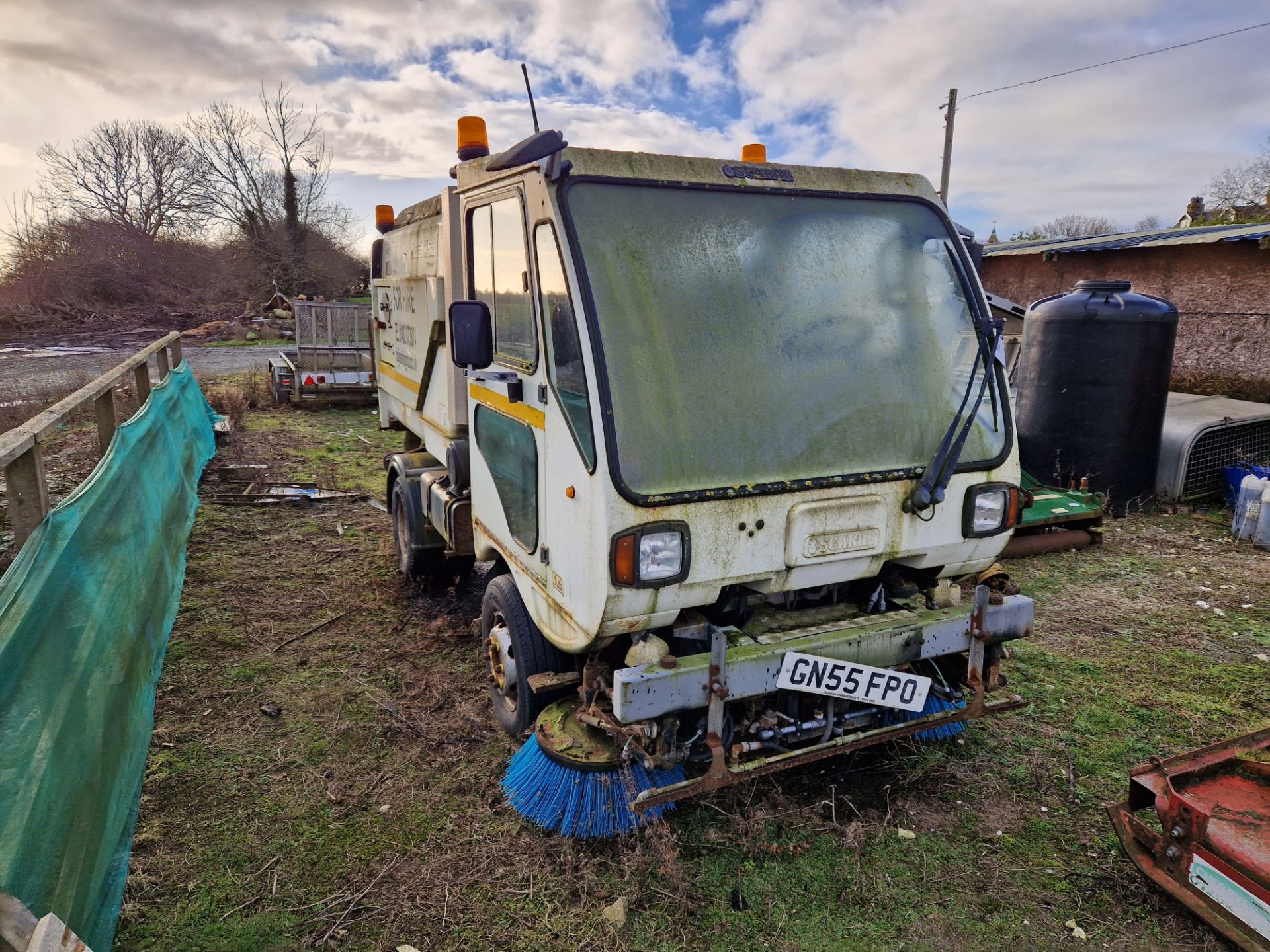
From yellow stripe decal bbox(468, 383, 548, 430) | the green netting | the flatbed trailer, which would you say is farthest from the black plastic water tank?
the flatbed trailer

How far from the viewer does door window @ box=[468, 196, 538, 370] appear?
3.12 m

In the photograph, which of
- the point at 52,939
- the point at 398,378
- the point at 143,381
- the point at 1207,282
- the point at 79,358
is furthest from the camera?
the point at 79,358

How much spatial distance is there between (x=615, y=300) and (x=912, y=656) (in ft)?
6.07

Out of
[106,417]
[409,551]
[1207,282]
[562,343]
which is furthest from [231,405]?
[1207,282]

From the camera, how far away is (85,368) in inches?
655

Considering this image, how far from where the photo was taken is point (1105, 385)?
7434mm

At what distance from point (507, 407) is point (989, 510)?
2.11 meters

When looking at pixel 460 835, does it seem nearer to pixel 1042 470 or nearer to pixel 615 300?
pixel 615 300

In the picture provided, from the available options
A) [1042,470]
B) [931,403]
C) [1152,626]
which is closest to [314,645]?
[931,403]

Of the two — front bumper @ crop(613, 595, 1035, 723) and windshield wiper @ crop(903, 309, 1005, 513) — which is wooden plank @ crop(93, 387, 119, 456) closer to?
front bumper @ crop(613, 595, 1035, 723)

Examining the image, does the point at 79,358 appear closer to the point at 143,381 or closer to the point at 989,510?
the point at 143,381

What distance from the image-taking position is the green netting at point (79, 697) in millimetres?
2127

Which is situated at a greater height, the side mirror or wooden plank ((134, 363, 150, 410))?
the side mirror

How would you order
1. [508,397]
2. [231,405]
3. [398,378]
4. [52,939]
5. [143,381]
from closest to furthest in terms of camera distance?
[52,939] → [508,397] → [398,378] → [143,381] → [231,405]
